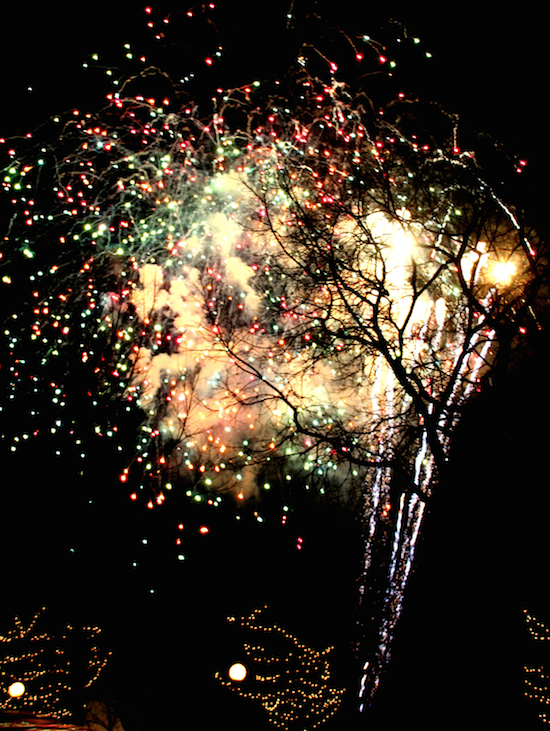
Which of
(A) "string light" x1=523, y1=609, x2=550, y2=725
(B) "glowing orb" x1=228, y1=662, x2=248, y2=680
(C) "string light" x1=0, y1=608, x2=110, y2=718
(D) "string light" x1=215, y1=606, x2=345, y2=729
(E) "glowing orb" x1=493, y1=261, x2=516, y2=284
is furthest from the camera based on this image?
(D) "string light" x1=215, y1=606, x2=345, y2=729

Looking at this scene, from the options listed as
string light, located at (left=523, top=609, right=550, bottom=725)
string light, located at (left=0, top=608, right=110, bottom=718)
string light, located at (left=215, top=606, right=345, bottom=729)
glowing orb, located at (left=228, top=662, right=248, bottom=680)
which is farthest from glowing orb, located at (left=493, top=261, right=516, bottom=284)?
string light, located at (left=0, top=608, right=110, bottom=718)

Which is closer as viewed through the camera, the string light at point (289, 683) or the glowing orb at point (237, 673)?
the glowing orb at point (237, 673)

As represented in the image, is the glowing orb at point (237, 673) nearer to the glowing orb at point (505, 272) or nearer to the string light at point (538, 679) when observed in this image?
the string light at point (538, 679)

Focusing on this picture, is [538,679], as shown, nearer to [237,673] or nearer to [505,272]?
[237,673]

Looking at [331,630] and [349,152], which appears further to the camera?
[331,630]

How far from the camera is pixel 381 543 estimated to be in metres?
9.71

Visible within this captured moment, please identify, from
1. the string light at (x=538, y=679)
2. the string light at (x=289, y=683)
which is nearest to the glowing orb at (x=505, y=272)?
the string light at (x=538, y=679)

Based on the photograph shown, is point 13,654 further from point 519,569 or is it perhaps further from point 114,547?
point 519,569

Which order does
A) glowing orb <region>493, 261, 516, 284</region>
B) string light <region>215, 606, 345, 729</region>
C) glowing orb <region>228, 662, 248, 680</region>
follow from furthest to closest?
string light <region>215, 606, 345, 729</region>, glowing orb <region>228, 662, 248, 680</region>, glowing orb <region>493, 261, 516, 284</region>

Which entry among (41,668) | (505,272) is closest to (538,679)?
(505,272)

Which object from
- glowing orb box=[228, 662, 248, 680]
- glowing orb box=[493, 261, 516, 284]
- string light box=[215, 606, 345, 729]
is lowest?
string light box=[215, 606, 345, 729]

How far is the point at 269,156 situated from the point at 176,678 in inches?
577

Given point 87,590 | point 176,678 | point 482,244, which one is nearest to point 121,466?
point 87,590

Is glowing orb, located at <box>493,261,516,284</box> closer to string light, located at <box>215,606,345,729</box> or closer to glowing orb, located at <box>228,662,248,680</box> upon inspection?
glowing orb, located at <box>228,662,248,680</box>
